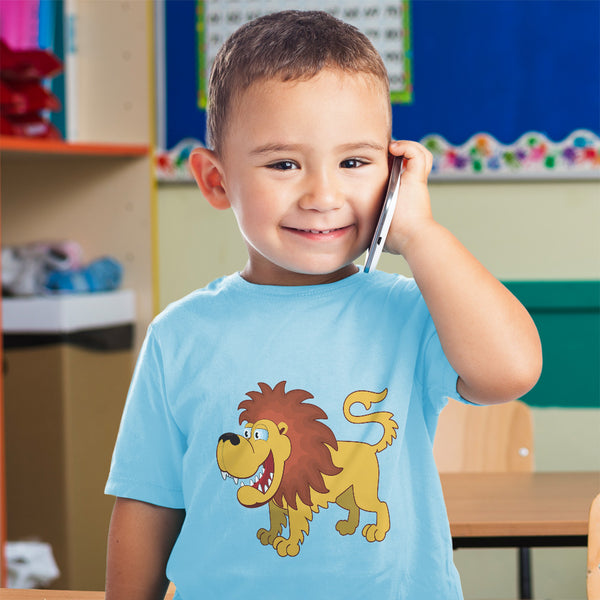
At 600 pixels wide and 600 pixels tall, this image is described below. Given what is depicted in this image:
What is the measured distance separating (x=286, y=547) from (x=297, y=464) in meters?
0.07

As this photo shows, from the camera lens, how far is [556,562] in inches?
94.7

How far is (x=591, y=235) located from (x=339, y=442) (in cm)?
173

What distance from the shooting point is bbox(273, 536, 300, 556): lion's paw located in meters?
0.77

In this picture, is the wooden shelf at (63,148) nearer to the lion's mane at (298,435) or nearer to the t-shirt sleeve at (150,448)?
the t-shirt sleeve at (150,448)

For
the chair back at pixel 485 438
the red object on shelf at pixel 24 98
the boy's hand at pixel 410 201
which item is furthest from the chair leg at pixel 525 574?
the red object on shelf at pixel 24 98

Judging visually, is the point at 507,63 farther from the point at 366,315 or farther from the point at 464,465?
the point at 366,315

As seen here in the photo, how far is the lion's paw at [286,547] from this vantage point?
767mm

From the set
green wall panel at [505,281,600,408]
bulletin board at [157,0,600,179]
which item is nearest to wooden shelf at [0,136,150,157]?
bulletin board at [157,0,600,179]

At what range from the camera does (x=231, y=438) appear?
804 millimetres

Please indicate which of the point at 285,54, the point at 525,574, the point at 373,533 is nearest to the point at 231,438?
the point at 373,533

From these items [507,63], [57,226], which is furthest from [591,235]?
[57,226]

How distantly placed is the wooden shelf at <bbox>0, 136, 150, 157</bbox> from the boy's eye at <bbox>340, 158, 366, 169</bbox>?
142 centimetres

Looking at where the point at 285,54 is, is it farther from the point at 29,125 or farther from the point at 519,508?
the point at 29,125

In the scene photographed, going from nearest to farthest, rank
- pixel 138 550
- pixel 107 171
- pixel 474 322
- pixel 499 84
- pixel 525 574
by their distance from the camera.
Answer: pixel 474 322 < pixel 138 550 < pixel 525 574 < pixel 499 84 < pixel 107 171
